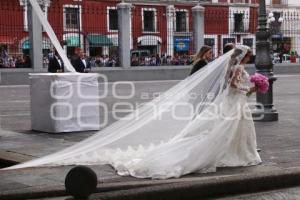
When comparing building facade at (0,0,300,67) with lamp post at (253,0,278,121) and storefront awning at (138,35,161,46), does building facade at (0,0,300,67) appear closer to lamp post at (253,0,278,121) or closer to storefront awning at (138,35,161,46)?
storefront awning at (138,35,161,46)

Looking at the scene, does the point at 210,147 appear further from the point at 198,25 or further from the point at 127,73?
the point at 198,25

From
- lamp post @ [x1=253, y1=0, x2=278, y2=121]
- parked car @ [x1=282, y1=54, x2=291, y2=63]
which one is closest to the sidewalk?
parked car @ [x1=282, y1=54, x2=291, y2=63]

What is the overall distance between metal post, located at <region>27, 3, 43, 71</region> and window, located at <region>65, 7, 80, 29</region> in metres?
1.89

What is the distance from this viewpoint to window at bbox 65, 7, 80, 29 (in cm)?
3011

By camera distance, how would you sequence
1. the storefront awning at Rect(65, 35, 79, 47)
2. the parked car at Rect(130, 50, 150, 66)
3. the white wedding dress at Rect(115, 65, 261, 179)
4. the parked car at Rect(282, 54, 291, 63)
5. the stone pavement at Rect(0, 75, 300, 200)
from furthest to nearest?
the parked car at Rect(282, 54, 291, 63), the parked car at Rect(130, 50, 150, 66), the storefront awning at Rect(65, 35, 79, 47), the white wedding dress at Rect(115, 65, 261, 179), the stone pavement at Rect(0, 75, 300, 200)

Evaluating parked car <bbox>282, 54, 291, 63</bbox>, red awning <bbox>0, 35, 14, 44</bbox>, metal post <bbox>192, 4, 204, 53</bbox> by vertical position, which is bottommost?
parked car <bbox>282, 54, 291, 63</bbox>

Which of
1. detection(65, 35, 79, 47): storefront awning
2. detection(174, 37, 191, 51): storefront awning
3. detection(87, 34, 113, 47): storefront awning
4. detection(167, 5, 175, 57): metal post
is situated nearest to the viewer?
detection(65, 35, 79, 47): storefront awning

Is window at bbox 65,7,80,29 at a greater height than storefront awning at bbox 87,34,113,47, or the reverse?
window at bbox 65,7,80,29

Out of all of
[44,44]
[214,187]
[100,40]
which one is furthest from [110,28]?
[214,187]

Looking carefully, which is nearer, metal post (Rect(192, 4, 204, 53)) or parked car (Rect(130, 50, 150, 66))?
parked car (Rect(130, 50, 150, 66))

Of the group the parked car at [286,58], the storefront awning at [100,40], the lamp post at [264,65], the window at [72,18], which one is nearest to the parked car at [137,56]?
the storefront awning at [100,40]

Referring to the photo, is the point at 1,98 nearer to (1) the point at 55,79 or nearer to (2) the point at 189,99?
(1) the point at 55,79

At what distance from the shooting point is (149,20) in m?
47.7

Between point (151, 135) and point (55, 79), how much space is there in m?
3.75
